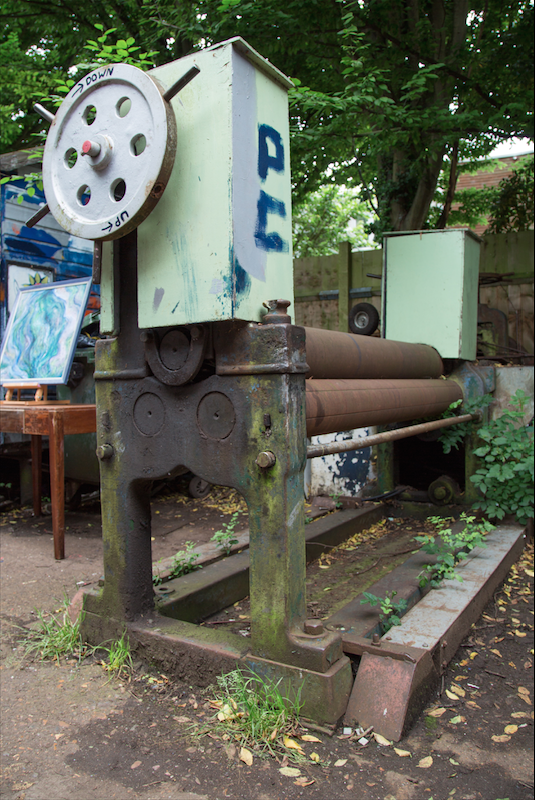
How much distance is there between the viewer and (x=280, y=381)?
2148 mm

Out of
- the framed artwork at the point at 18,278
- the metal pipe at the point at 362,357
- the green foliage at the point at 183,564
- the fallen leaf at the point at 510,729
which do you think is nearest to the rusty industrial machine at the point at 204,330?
the metal pipe at the point at 362,357

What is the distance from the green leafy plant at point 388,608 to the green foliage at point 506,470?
181 centimetres

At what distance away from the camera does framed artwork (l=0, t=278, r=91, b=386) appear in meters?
4.73

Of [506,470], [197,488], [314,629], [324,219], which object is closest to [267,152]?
[314,629]

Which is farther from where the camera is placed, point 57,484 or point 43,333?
point 43,333

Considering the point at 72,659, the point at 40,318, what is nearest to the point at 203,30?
the point at 40,318

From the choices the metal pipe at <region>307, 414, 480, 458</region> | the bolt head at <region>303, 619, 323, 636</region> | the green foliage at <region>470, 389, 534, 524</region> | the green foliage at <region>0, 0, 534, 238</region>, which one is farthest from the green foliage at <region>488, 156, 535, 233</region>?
the bolt head at <region>303, 619, 323, 636</region>

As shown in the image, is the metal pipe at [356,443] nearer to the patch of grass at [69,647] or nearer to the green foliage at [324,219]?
the patch of grass at [69,647]

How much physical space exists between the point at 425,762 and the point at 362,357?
6.24ft

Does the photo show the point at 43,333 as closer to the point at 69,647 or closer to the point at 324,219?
the point at 69,647

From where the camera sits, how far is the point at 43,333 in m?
4.94

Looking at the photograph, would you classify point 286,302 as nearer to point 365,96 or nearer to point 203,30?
point 365,96

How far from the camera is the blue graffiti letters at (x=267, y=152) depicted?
229cm

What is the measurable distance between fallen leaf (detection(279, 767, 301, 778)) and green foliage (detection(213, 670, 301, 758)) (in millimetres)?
59
